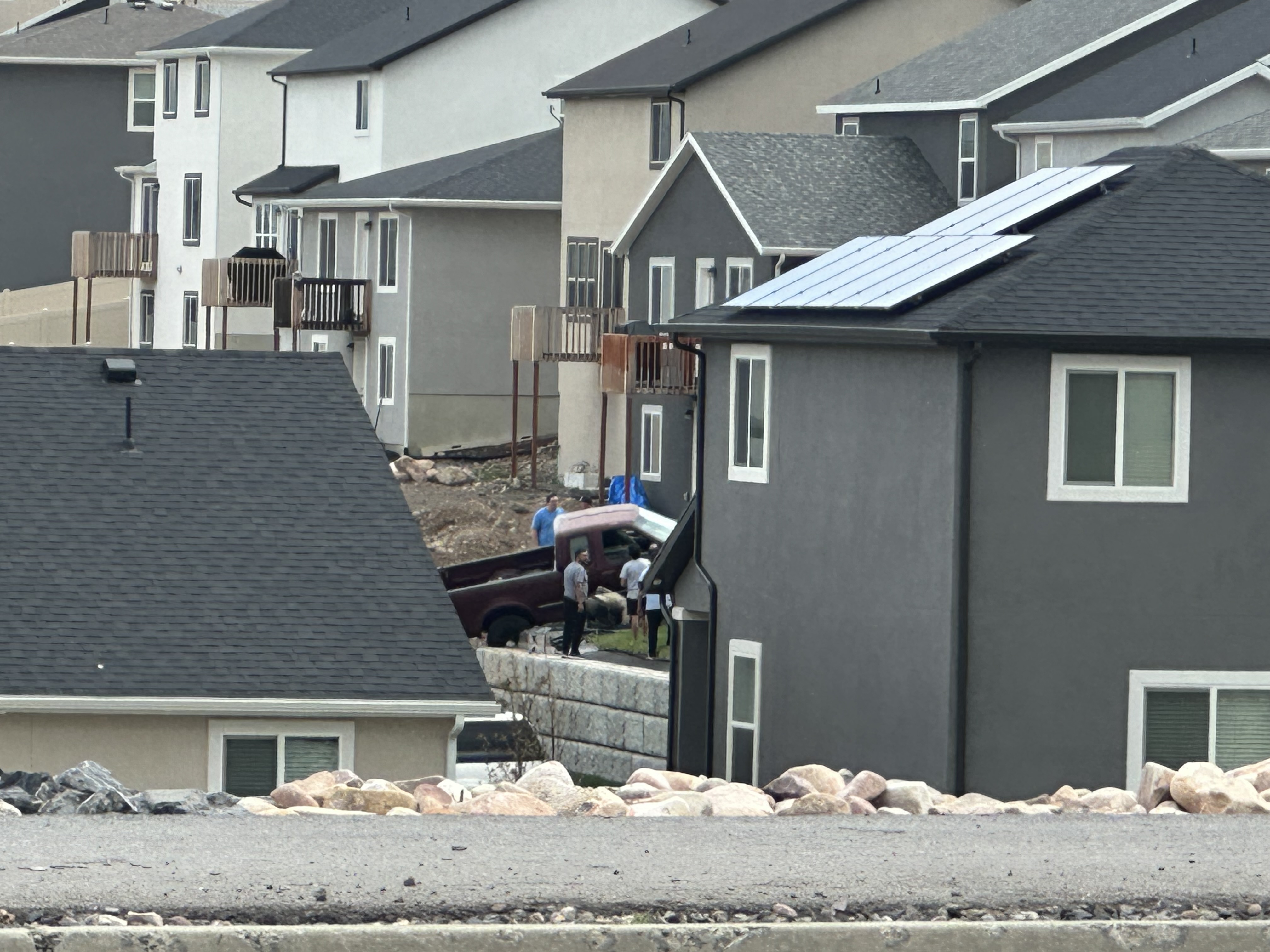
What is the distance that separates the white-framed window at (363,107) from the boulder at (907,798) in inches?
1752

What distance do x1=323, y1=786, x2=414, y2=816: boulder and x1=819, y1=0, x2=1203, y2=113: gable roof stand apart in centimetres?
3104

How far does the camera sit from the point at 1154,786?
15133 millimetres

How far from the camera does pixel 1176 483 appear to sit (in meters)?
21.5

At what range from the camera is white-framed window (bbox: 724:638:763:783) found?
77.8 ft

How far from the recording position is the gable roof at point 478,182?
53.5 m

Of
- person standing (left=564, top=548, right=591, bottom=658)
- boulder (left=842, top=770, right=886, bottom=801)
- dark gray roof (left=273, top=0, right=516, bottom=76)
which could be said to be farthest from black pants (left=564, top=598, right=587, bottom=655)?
dark gray roof (left=273, top=0, right=516, bottom=76)

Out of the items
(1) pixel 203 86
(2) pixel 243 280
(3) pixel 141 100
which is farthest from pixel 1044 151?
(3) pixel 141 100

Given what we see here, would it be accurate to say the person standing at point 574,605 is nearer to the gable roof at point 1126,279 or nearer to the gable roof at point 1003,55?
the gable roof at point 1126,279

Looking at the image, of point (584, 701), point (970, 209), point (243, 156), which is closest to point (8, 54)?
point (243, 156)

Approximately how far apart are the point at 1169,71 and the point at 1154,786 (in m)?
28.0

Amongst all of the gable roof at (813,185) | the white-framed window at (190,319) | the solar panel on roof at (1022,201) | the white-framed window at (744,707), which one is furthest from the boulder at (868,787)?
the white-framed window at (190,319)

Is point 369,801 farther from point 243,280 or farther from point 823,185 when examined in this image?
point 243,280

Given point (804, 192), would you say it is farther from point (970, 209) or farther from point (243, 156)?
point (243, 156)

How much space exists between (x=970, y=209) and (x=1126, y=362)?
5.02 metres
